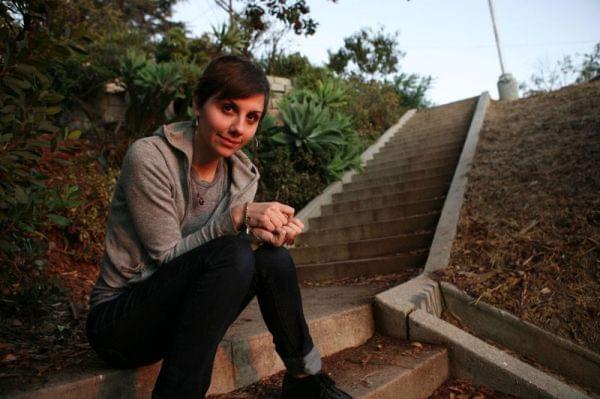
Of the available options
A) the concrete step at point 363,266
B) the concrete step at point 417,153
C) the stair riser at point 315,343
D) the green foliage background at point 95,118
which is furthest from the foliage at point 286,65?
the stair riser at point 315,343

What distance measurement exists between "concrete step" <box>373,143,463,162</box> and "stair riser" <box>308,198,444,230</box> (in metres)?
1.94

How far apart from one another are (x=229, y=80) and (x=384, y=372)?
1.46 meters

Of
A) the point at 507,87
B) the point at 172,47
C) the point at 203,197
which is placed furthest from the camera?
the point at 507,87

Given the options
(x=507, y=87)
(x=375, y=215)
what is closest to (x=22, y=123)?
(x=375, y=215)

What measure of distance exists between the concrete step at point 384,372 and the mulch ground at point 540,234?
61 cm

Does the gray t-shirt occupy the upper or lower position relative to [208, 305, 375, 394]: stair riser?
upper

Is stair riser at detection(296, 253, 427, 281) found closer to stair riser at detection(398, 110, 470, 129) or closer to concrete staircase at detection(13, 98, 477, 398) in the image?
concrete staircase at detection(13, 98, 477, 398)

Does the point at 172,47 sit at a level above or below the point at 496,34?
below

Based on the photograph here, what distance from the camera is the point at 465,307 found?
8.23 ft

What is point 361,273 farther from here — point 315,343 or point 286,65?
point 286,65

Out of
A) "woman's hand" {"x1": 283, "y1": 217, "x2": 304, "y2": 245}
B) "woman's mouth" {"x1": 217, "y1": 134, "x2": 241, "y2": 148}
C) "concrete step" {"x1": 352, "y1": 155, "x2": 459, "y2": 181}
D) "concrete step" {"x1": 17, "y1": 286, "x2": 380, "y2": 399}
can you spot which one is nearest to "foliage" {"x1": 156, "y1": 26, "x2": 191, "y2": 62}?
"concrete step" {"x1": 352, "y1": 155, "x2": 459, "y2": 181}

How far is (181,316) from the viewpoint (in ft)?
4.16

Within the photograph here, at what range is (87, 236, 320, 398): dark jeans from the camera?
1230 mm

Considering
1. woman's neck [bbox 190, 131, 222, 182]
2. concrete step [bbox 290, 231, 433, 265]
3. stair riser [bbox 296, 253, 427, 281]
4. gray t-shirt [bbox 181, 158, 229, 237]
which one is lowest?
stair riser [bbox 296, 253, 427, 281]
